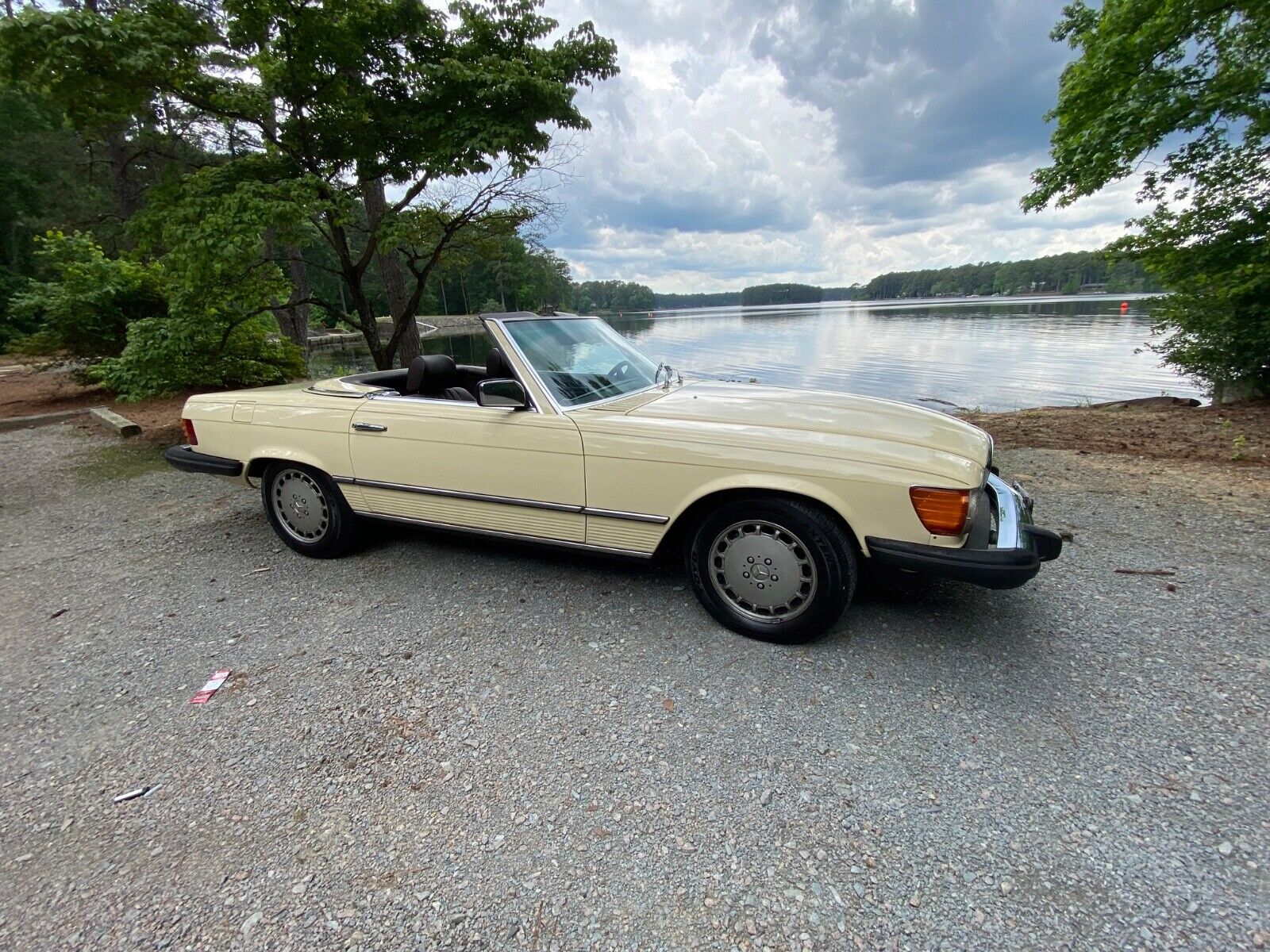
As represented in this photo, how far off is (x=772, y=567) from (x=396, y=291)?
28.4 ft

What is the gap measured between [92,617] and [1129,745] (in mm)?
4916

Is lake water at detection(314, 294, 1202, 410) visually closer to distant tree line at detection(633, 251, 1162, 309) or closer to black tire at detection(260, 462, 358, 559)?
black tire at detection(260, 462, 358, 559)

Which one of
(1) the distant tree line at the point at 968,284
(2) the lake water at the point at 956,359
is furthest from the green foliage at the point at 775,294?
(2) the lake water at the point at 956,359

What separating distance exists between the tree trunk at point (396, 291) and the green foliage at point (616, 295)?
62860 millimetres

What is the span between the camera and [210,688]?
2.43 m

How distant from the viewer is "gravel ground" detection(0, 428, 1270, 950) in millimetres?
1479

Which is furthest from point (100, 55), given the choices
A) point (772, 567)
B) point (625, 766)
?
point (625, 766)

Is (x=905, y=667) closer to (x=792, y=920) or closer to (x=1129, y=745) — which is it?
(x=1129, y=745)

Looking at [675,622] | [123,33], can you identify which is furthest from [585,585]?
[123,33]

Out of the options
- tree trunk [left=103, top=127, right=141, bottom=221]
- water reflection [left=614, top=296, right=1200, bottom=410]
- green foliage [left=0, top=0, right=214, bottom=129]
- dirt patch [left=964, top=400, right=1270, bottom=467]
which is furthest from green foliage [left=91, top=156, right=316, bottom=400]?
dirt patch [left=964, top=400, right=1270, bottom=467]

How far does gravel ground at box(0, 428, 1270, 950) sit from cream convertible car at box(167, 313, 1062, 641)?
43cm

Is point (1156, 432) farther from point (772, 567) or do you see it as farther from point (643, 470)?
point (643, 470)

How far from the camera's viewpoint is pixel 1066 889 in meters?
1.51

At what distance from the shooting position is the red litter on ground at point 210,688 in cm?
235
